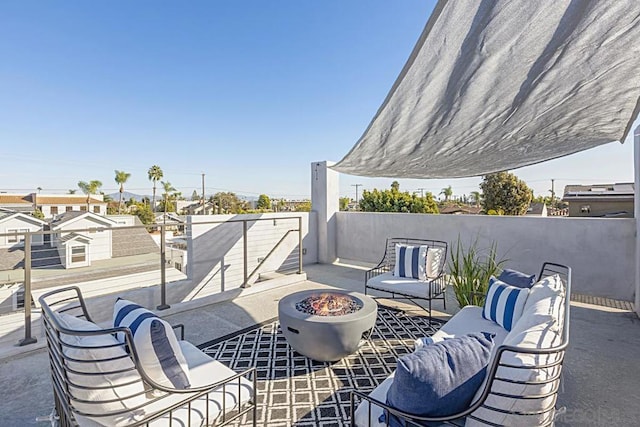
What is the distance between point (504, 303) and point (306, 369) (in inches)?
78.2

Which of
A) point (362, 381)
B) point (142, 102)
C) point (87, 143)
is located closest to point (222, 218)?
point (362, 381)

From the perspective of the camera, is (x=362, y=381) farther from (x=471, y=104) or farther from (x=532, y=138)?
(x=532, y=138)

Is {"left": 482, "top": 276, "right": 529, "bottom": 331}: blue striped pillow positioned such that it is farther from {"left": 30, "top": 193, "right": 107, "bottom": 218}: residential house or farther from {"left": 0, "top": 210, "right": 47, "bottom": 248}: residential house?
{"left": 30, "top": 193, "right": 107, "bottom": 218}: residential house

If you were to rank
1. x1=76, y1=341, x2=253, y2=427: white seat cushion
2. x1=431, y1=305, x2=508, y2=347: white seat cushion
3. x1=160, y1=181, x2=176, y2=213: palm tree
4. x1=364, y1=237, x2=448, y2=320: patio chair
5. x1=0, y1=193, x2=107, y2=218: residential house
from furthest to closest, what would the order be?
x1=160, y1=181, x2=176, y2=213: palm tree, x1=0, y1=193, x2=107, y2=218: residential house, x1=364, y1=237, x2=448, y2=320: patio chair, x1=431, y1=305, x2=508, y2=347: white seat cushion, x1=76, y1=341, x2=253, y2=427: white seat cushion

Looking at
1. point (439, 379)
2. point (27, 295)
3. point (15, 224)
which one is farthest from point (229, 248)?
point (15, 224)

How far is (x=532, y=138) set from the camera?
3781 mm

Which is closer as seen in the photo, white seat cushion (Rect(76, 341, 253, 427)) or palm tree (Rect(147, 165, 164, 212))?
white seat cushion (Rect(76, 341, 253, 427))

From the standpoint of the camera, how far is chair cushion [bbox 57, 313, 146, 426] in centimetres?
151

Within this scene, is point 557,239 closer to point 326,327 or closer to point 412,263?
point 412,263

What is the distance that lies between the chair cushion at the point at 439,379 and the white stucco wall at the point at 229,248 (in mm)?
5025

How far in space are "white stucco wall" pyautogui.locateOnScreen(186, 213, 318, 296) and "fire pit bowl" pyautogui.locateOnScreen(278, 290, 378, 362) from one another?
335cm

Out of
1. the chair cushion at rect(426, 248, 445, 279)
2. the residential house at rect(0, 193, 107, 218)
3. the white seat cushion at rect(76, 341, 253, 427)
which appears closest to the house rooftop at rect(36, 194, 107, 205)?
the residential house at rect(0, 193, 107, 218)

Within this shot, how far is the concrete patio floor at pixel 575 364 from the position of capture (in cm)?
246

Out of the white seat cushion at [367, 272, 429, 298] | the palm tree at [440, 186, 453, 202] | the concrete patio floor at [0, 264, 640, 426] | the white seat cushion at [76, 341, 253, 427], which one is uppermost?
the palm tree at [440, 186, 453, 202]
